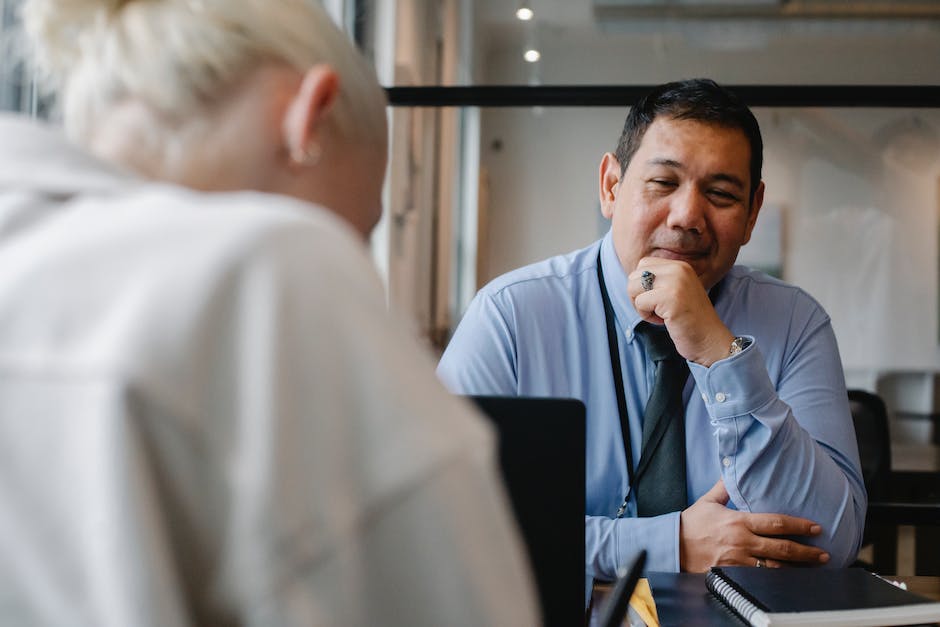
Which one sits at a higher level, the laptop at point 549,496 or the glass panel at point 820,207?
the glass panel at point 820,207

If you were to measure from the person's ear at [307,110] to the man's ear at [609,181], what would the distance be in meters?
1.31

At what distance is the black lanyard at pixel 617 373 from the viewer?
1585 millimetres

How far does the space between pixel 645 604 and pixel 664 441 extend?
480 millimetres

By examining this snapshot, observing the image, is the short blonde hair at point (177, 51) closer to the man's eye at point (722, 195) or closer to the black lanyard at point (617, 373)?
the black lanyard at point (617, 373)

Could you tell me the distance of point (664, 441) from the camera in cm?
158

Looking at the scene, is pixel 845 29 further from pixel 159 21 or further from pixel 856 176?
pixel 159 21

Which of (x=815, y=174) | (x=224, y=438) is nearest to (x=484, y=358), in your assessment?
(x=224, y=438)

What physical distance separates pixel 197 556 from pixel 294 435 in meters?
0.09

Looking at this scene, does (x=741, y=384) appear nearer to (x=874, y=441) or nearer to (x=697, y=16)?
(x=874, y=441)

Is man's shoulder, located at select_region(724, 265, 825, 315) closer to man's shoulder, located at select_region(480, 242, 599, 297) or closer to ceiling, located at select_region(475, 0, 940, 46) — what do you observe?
man's shoulder, located at select_region(480, 242, 599, 297)

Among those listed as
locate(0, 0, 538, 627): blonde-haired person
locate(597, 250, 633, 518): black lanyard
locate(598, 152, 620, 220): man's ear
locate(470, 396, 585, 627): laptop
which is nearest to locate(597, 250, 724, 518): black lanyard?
locate(597, 250, 633, 518): black lanyard

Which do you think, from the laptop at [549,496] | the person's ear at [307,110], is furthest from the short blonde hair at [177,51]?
the laptop at [549,496]

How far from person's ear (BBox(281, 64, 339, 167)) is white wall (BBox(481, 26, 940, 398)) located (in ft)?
9.22

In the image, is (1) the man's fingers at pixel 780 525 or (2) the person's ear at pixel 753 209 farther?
(2) the person's ear at pixel 753 209
